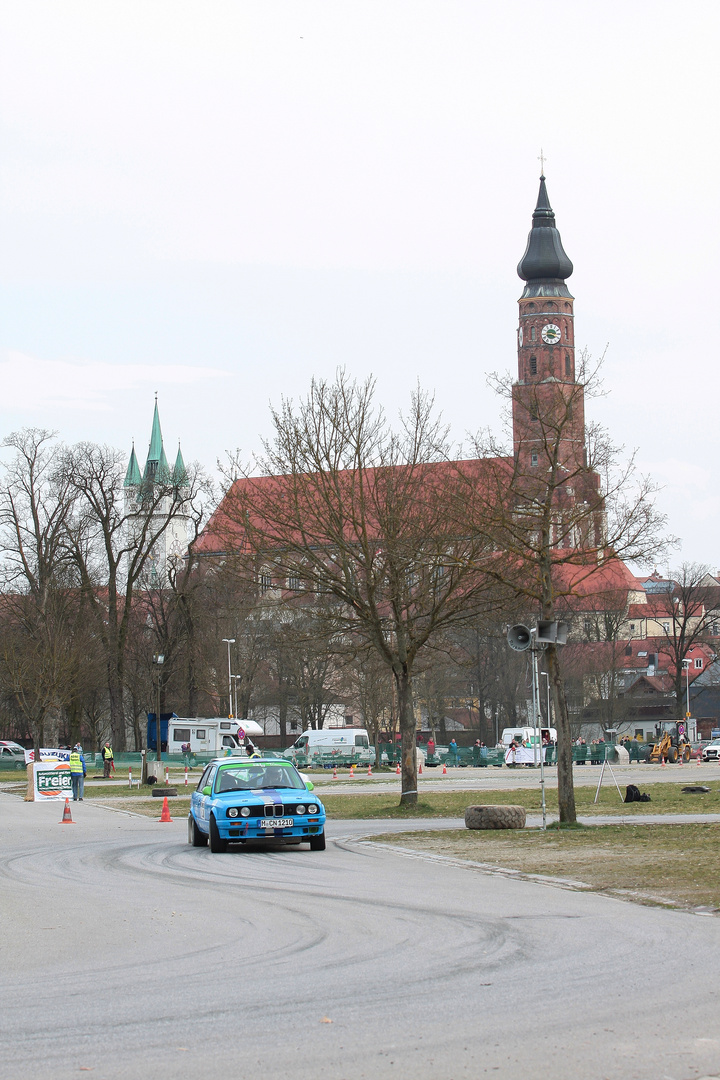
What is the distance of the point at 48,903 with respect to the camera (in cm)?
1302

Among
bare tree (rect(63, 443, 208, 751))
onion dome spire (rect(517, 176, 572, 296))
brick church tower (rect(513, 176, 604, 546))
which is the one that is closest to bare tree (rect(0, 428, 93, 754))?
bare tree (rect(63, 443, 208, 751))

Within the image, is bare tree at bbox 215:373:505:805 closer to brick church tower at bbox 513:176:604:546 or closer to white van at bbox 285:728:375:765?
brick church tower at bbox 513:176:604:546

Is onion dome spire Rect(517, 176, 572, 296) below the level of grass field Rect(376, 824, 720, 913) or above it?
above

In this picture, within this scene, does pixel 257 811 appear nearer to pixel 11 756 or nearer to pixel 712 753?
pixel 712 753

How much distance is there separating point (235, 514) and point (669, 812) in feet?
34.1

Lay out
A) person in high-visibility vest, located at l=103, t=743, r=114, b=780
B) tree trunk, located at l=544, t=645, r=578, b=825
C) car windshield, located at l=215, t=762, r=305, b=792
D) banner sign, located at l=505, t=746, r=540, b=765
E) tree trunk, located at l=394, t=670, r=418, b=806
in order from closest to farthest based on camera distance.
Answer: car windshield, located at l=215, t=762, r=305, b=792, tree trunk, located at l=544, t=645, r=578, b=825, tree trunk, located at l=394, t=670, r=418, b=806, person in high-visibility vest, located at l=103, t=743, r=114, b=780, banner sign, located at l=505, t=746, r=540, b=765

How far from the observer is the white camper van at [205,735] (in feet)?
218

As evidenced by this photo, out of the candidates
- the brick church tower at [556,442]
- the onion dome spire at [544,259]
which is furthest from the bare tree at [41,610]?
the onion dome spire at [544,259]

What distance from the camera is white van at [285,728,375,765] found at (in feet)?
214

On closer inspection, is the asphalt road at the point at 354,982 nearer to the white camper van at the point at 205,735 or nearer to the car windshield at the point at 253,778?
the car windshield at the point at 253,778

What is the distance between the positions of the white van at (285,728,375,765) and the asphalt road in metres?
51.3

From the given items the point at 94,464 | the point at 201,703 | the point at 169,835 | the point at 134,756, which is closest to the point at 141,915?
the point at 169,835

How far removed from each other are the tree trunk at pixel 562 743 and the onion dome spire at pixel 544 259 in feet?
401

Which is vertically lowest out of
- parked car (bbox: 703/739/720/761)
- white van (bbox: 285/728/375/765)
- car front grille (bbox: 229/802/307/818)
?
parked car (bbox: 703/739/720/761)
